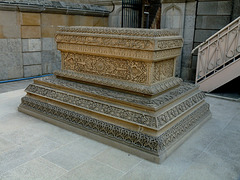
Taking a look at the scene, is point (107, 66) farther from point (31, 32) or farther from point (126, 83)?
point (31, 32)

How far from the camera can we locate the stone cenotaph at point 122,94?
3115 millimetres

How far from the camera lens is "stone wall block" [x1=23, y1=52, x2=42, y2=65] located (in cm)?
686

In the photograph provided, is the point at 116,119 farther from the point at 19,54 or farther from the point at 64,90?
the point at 19,54

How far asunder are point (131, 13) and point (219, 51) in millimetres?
3708

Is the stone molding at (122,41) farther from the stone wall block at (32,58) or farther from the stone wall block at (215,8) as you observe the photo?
the stone wall block at (215,8)

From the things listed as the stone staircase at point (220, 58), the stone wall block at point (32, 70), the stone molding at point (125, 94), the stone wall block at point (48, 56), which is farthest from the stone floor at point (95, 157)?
the stone wall block at point (48, 56)

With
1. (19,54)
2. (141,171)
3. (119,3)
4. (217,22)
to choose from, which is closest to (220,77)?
(217,22)

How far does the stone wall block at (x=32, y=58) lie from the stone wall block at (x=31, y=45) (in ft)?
0.41

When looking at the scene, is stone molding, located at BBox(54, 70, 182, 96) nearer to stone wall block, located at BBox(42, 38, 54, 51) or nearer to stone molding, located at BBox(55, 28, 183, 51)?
stone molding, located at BBox(55, 28, 183, 51)

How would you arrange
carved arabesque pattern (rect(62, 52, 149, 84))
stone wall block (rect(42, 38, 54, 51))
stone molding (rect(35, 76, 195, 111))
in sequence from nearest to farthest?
1. stone molding (rect(35, 76, 195, 111))
2. carved arabesque pattern (rect(62, 52, 149, 84))
3. stone wall block (rect(42, 38, 54, 51))

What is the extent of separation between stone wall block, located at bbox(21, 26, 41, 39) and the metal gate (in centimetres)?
283

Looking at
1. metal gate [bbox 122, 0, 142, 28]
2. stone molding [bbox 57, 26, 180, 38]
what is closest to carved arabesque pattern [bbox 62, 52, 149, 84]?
stone molding [bbox 57, 26, 180, 38]

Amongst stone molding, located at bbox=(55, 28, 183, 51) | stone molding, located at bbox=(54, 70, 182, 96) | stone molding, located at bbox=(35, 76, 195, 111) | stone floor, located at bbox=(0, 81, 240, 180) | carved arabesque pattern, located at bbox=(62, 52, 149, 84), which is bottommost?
stone floor, located at bbox=(0, 81, 240, 180)

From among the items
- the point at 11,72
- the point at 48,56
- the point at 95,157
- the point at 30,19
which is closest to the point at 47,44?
the point at 48,56
